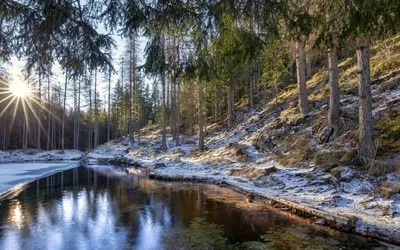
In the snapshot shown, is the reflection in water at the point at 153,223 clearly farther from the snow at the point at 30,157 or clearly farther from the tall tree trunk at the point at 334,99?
the snow at the point at 30,157

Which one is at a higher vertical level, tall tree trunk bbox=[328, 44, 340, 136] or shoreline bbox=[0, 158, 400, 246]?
tall tree trunk bbox=[328, 44, 340, 136]

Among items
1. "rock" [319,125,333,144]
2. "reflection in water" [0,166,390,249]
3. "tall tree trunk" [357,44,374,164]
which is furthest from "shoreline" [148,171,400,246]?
"rock" [319,125,333,144]

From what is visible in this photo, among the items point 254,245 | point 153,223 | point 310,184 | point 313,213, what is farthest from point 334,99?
point 153,223

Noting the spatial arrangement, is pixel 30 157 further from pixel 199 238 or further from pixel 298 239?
pixel 298 239

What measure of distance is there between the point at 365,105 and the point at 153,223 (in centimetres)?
782

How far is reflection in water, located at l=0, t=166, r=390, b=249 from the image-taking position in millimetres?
6625

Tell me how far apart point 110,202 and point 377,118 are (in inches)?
439

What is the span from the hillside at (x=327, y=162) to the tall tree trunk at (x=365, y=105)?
0.30m

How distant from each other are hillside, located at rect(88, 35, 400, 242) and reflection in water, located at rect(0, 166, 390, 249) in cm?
113

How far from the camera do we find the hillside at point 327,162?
788cm

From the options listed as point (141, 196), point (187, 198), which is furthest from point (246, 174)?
point (141, 196)

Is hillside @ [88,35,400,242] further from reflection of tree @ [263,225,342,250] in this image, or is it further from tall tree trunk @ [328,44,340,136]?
reflection of tree @ [263,225,342,250]

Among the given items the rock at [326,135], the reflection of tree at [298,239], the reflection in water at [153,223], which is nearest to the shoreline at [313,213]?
the reflection in water at [153,223]

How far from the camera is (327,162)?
11.2 meters
